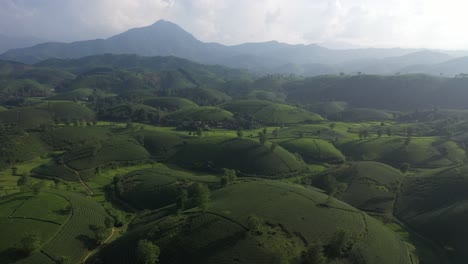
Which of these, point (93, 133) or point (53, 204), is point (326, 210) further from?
point (93, 133)

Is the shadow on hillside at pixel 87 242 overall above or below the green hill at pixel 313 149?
above

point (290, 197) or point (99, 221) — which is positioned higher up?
point (290, 197)

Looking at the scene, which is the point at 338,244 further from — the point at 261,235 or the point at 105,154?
the point at 105,154

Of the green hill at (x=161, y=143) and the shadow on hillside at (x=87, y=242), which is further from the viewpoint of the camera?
the green hill at (x=161, y=143)

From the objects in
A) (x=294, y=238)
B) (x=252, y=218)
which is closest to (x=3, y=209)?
(x=252, y=218)

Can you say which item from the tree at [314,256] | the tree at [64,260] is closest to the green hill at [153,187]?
the tree at [64,260]

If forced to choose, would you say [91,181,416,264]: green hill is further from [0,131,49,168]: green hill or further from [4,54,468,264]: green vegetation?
[0,131,49,168]: green hill

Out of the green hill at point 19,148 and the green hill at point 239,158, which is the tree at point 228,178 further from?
the green hill at point 19,148
